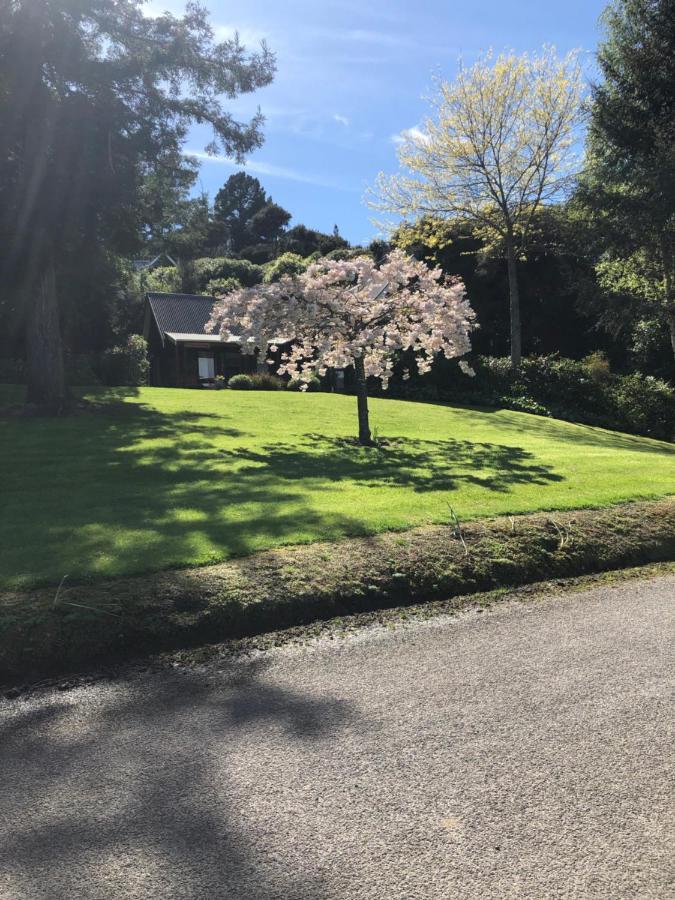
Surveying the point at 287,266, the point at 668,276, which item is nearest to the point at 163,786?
the point at 668,276

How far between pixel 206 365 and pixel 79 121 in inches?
939

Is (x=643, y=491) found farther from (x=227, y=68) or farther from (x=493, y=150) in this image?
(x=493, y=150)

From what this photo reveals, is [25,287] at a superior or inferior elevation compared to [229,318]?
superior

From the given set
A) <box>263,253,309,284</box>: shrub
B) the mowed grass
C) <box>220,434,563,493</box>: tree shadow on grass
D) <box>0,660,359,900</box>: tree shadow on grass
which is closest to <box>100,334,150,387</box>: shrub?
the mowed grass

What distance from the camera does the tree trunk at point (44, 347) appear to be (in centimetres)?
1520

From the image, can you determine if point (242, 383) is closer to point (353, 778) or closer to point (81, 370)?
point (81, 370)

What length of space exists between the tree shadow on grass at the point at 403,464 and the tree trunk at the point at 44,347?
619 centimetres

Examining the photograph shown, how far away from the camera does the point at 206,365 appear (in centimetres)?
3781

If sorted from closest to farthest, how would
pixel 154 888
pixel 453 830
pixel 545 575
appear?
pixel 154 888 < pixel 453 830 < pixel 545 575

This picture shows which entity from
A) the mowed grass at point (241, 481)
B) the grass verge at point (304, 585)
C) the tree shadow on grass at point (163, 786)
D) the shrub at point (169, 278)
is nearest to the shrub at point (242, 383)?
the mowed grass at point (241, 481)

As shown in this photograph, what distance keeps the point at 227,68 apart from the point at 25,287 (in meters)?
7.55

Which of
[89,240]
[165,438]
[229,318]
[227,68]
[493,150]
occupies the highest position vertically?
[493,150]

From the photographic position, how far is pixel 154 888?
7.52 feet

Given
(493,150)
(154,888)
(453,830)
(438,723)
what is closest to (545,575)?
(438,723)
